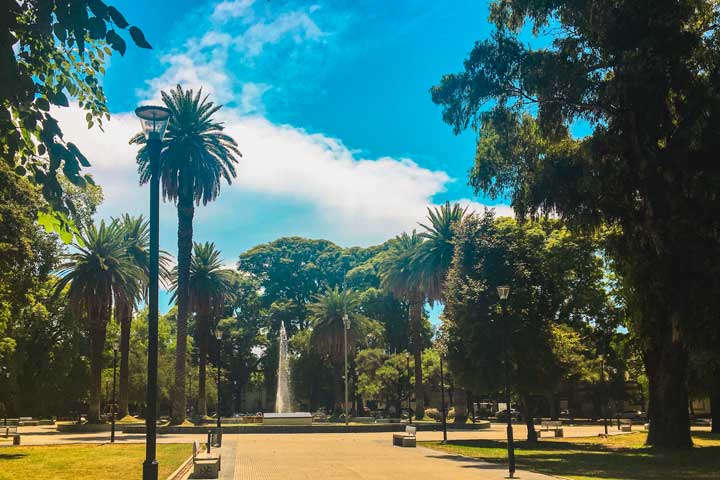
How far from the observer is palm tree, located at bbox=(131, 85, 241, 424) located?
4569 centimetres

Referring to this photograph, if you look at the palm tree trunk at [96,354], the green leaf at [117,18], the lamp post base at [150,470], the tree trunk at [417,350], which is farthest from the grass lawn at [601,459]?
the palm tree trunk at [96,354]

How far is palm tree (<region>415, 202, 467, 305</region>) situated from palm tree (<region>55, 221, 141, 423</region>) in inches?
838

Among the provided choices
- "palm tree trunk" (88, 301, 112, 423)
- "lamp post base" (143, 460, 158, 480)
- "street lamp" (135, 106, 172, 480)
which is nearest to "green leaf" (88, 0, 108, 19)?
"street lamp" (135, 106, 172, 480)

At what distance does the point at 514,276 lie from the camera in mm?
33688

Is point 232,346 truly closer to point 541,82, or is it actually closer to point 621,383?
point 621,383

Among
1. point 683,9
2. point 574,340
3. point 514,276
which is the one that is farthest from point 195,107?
point 683,9

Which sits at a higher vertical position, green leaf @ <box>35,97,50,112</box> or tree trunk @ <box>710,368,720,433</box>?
green leaf @ <box>35,97,50,112</box>

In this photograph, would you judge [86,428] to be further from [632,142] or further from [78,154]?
[78,154]

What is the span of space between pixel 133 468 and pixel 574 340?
74.8 feet

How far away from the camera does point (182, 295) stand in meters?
45.3

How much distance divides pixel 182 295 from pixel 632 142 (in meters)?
31.1

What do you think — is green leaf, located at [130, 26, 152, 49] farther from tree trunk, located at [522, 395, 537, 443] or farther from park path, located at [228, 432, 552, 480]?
tree trunk, located at [522, 395, 537, 443]

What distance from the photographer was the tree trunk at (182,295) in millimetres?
44812

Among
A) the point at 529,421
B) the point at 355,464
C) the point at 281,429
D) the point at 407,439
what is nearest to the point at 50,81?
the point at 355,464
